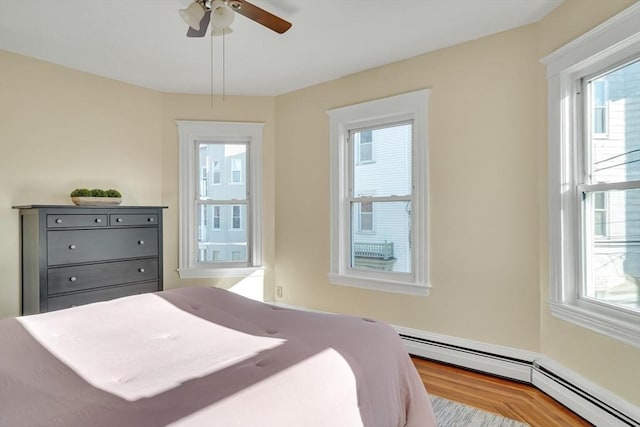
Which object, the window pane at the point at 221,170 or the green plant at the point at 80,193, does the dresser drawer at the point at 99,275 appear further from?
the window pane at the point at 221,170

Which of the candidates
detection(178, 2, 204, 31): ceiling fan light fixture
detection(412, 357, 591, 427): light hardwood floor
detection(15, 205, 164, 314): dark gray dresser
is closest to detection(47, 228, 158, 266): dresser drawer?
detection(15, 205, 164, 314): dark gray dresser

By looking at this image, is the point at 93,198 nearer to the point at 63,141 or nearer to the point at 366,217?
the point at 63,141

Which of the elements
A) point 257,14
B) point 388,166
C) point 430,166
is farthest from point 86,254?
point 430,166

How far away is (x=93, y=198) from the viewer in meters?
3.07

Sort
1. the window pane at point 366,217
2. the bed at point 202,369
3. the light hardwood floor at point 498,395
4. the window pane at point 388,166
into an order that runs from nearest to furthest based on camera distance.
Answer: the bed at point 202,369
the light hardwood floor at point 498,395
the window pane at point 388,166
the window pane at point 366,217

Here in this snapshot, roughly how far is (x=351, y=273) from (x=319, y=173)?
1014mm

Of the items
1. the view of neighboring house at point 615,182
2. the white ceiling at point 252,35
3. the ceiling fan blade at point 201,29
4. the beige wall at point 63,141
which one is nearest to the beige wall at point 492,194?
the white ceiling at point 252,35

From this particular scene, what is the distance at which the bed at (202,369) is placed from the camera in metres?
0.95

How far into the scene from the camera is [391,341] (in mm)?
1604

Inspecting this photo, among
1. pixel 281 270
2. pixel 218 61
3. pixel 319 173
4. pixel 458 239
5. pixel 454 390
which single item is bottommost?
pixel 454 390

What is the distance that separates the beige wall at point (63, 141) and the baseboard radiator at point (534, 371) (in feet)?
9.65

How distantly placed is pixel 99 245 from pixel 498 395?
3037 mm

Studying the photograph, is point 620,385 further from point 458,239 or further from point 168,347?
point 168,347

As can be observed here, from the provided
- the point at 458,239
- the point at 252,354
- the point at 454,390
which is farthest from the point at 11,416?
the point at 458,239
